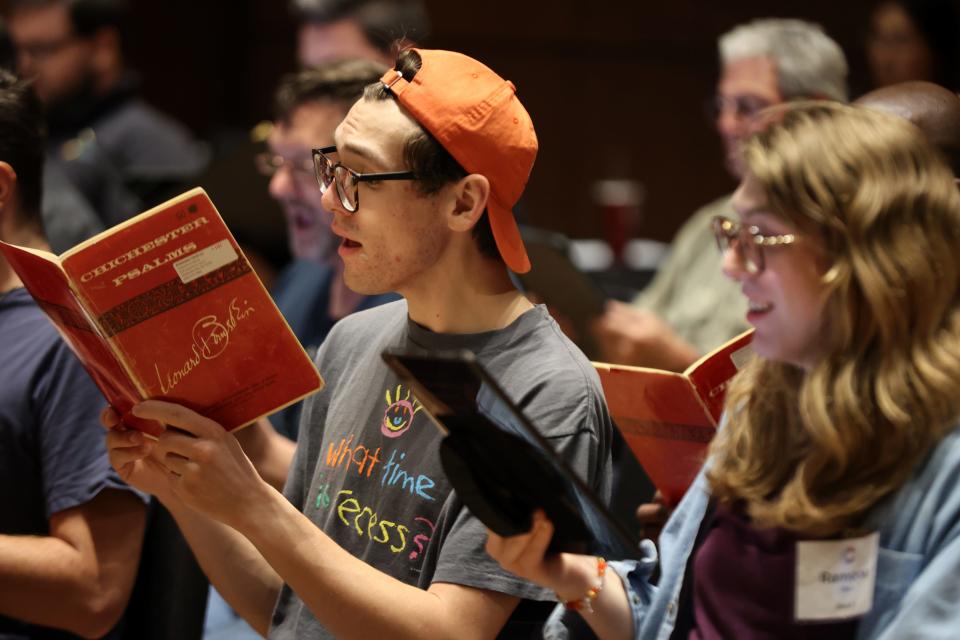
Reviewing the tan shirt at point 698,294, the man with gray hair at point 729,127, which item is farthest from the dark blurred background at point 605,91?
the man with gray hair at point 729,127

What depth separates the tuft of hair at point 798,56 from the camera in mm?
3551

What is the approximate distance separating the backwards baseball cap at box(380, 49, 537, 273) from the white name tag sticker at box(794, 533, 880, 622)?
0.60 meters

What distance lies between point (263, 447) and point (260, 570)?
0.25m

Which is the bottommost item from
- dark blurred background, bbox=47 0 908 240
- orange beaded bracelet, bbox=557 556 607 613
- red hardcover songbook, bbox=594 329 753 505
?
dark blurred background, bbox=47 0 908 240

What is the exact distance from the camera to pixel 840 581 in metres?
1.44

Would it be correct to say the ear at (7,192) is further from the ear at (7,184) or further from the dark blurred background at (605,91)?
the dark blurred background at (605,91)

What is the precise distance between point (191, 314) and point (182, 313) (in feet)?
0.04

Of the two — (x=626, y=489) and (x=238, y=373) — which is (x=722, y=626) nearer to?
(x=238, y=373)

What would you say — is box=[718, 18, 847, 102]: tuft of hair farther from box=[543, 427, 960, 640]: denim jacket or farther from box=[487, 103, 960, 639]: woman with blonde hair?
box=[543, 427, 960, 640]: denim jacket

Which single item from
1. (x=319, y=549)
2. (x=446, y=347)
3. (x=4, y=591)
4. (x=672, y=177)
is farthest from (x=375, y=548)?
(x=672, y=177)

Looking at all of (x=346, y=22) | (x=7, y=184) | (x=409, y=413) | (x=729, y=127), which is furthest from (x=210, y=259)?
(x=346, y=22)

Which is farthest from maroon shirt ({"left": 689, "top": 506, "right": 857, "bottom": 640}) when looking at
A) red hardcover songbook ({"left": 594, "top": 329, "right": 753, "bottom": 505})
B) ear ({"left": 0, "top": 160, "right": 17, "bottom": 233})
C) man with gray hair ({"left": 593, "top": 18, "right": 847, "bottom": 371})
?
man with gray hair ({"left": 593, "top": 18, "right": 847, "bottom": 371})

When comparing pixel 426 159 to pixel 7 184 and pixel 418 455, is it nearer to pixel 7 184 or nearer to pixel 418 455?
pixel 418 455

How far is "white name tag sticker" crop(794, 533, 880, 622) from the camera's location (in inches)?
56.4
